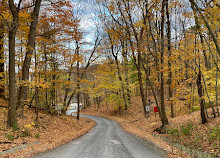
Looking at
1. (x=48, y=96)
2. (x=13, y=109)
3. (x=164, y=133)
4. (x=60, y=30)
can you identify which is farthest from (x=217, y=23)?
(x=48, y=96)

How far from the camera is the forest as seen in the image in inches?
344

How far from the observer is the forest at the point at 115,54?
8742mm

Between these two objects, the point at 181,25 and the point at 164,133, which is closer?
the point at 164,133

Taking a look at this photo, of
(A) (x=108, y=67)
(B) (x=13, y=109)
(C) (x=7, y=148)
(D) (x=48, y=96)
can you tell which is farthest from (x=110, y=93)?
(C) (x=7, y=148)

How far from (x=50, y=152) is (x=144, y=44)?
30.7 feet

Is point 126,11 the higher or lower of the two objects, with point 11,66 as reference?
higher

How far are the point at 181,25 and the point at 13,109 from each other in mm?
20204

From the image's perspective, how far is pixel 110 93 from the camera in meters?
25.2

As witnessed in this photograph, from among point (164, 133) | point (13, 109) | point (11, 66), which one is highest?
point (11, 66)

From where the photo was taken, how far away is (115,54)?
81.1 ft

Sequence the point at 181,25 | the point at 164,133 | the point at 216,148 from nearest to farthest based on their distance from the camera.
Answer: the point at 216,148
the point at 164,133
the point at 181,25

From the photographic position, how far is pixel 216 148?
6770 mm

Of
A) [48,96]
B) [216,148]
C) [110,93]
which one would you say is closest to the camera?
[216,148]

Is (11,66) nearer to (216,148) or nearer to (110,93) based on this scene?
(216,148)
